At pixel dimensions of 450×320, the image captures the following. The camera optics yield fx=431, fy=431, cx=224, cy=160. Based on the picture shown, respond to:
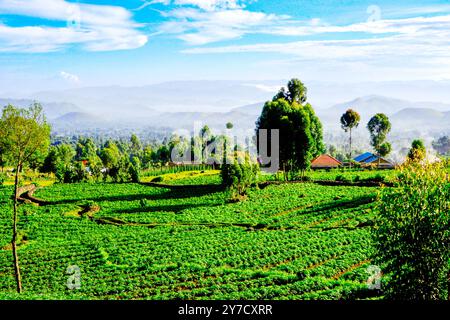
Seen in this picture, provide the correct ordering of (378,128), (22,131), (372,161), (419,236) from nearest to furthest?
1. (419,236)
2. (22,131)
3. (372,161)
4. (378,128)

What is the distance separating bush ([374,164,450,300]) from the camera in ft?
50.7

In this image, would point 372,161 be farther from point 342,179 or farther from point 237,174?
point 237,174

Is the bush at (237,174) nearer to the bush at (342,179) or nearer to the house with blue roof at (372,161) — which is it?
the bush at (342,179)

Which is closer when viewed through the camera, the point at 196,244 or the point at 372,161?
the point at 196,244

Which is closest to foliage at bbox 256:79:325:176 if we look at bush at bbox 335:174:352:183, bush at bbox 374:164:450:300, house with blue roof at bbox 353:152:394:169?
bush at bbox 335:174:352:183

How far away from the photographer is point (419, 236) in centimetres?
1572

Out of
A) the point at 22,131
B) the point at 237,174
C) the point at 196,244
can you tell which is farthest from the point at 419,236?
the point at 237,174

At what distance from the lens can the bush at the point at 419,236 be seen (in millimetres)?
15461

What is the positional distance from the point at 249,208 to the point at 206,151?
6264cm

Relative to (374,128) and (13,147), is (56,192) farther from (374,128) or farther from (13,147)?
(374,128)

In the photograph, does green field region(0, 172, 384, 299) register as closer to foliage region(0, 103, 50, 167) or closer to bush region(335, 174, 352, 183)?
bush region(335, 174, 352, 183)

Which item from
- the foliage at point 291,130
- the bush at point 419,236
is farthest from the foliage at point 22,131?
the foliage at point 291,130

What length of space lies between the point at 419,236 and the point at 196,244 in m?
20.0

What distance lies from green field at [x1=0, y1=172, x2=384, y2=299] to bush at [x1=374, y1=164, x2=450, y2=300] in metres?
5.36
